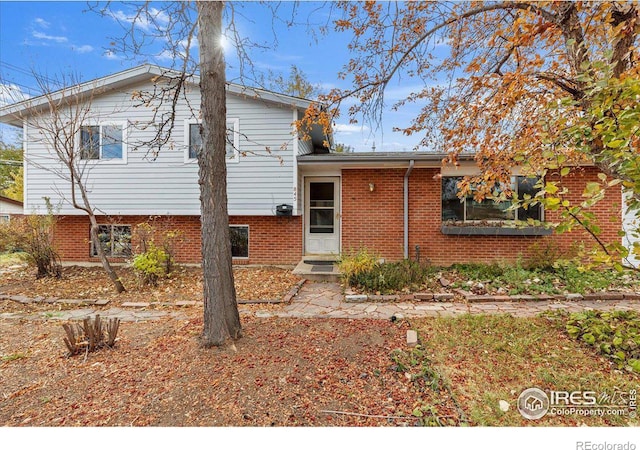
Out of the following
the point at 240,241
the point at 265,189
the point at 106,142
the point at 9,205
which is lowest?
the point at 240,241

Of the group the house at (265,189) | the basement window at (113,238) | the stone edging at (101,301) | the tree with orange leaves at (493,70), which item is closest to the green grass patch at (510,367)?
the tree with orange leaves at (493,70)

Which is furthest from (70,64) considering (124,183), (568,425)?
(568,425)

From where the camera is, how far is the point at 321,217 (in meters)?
8.48

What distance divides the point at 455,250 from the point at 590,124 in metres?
5.46

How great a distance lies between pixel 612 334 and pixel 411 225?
15.7 ft

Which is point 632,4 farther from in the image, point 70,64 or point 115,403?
point 70,64

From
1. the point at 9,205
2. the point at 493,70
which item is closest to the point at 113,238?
the point at 493,70

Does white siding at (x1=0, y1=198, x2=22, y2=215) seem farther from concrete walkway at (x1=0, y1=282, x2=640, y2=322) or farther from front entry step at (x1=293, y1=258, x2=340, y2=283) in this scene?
front entry step at (x1=293, y1=258, x2=340, y2=283)

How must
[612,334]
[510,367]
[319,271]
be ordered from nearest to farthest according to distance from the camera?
[510,367]
[612,334]
[319,271]

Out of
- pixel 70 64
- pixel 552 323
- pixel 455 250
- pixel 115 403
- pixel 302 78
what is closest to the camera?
pixel 115 403

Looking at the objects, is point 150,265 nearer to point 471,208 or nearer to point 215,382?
point 215,382

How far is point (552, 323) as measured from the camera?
152 inches

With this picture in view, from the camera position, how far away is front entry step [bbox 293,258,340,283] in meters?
6.66
